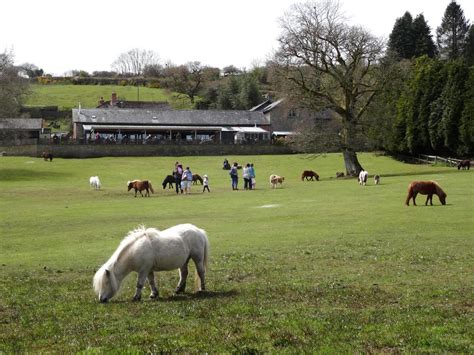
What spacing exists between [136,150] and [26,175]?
22.3 meters

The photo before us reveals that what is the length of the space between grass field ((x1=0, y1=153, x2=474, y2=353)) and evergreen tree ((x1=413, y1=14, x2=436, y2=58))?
266 feet

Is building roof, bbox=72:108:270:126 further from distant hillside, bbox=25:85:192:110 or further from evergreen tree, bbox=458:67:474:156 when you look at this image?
evergreen tree, bbox=458:67:474:156

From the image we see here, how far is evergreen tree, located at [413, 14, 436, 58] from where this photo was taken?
11325 cm

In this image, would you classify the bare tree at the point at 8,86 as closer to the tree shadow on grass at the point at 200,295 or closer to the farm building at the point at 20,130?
the farm building at the point at 20,130

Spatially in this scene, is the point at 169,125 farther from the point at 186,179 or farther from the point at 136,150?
the point at 186,179

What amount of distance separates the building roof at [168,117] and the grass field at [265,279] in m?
65.7

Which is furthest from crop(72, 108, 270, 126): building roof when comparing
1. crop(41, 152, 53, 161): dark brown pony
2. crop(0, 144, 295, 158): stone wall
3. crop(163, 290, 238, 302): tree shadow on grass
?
crop(163, 290, 238, 302): tree shadow on grass

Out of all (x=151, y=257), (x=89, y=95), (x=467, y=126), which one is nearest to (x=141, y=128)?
(x=467, y=126)

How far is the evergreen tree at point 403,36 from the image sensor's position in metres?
113

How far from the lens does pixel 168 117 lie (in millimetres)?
105875

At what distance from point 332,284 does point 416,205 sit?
1919cm

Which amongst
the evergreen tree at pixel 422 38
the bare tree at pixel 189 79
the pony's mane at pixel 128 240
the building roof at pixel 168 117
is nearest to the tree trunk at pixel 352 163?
the pony's mane at pixel 128 240

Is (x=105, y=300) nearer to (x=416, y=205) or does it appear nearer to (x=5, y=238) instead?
(x=5, y=238)

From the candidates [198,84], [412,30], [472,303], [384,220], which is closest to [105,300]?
[472,303]
